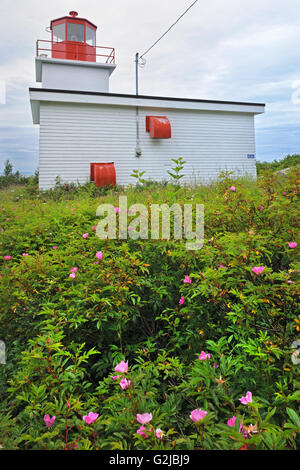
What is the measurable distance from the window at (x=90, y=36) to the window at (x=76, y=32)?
298 millimetres

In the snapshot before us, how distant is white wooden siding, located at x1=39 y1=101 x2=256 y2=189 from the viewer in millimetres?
12805

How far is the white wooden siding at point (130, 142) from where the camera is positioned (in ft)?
42.0

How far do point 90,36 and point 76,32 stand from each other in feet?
2.44

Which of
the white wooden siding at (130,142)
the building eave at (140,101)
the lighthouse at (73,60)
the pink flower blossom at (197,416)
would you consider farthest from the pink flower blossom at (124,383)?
the lighthouse at (73,60)

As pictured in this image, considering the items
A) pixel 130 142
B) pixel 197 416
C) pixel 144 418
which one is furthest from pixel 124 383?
pixel 130 142

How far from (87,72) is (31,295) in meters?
17.1

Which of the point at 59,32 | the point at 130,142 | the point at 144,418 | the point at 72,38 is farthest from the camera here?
the point at 59,32

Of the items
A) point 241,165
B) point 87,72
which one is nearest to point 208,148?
point 241,165

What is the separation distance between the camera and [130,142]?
13797mm

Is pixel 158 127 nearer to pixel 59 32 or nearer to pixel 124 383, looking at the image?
pixel 59 32

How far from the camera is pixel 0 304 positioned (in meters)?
2.31

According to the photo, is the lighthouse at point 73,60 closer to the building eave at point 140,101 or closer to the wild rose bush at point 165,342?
the building eave at point 140,101

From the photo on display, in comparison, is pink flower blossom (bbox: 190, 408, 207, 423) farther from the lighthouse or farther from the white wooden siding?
the lighthouse
